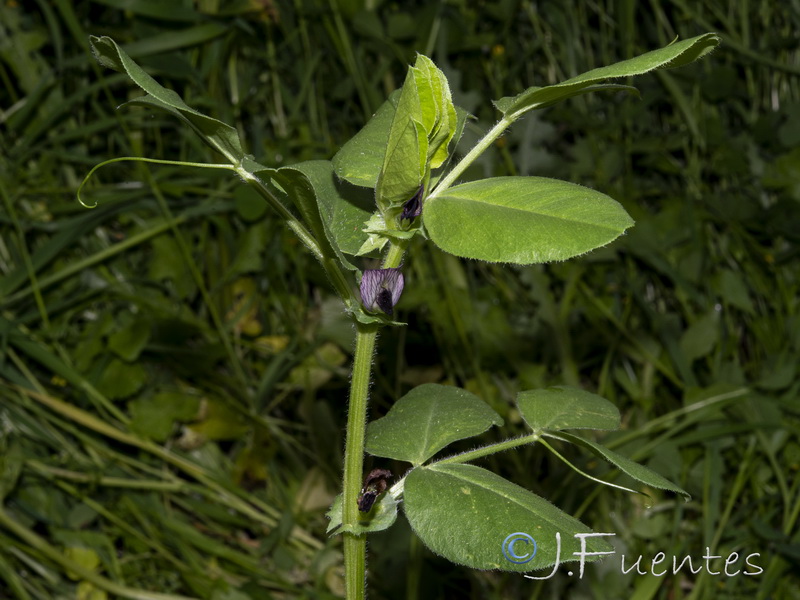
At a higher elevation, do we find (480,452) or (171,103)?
(171,103)

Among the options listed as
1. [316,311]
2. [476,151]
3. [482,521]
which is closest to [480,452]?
[482,521]

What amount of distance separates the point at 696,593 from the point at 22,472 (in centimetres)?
96

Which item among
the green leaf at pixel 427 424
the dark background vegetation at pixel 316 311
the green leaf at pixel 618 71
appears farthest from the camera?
the dark background vegetation at pixel 316 311

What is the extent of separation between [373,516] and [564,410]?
14 cm

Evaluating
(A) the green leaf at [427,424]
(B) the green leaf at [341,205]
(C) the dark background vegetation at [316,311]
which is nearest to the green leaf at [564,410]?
(A) the green leaf at [427,424]

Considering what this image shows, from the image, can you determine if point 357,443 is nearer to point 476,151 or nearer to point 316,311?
point 476,151

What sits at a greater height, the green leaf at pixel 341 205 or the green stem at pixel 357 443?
the green leaf at pixel 341 205

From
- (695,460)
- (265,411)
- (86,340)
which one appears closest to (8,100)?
(86,340)

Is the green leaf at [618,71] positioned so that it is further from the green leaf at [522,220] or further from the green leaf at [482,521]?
the green leaf at [482,521]

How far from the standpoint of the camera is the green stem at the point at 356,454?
373mm

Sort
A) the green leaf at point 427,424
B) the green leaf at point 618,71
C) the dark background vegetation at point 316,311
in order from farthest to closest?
the dark background vegetation at point 316,311, the green leaf at point 427,424, the green leaf at point 618,71

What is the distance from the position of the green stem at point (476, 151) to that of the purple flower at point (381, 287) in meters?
0.04

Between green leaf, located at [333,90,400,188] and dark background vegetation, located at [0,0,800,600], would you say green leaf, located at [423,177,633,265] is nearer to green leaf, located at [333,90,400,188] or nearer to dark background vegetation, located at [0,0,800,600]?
green leaf, located at [333,90,400,188]

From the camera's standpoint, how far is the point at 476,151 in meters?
0.35
